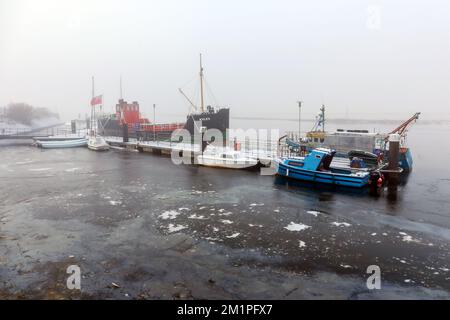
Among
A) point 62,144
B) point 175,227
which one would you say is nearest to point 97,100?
point 62,144

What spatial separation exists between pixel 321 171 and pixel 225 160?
947cm

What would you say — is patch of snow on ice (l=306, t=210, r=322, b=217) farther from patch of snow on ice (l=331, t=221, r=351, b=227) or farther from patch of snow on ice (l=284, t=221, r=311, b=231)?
patch of snow on ice (l=284, t=221, r=311, b=231)

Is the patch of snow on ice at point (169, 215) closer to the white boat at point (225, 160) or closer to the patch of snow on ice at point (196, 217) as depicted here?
the patch of snow on ice at point (196, 217)

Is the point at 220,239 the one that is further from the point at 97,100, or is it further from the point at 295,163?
the point at 97,100

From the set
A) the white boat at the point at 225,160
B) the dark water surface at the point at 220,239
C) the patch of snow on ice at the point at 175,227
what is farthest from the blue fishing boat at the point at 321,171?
the patch of snow on ice at the point at 175,227

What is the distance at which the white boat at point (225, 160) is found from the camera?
28400 millimetres

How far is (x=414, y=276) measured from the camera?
9.54 metres

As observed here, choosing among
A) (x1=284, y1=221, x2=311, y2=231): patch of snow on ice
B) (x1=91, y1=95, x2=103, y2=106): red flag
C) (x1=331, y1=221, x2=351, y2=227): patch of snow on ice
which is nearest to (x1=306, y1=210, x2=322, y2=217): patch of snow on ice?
(x1=331, y1=221, x2=351, y2=227): patch of snow on ice

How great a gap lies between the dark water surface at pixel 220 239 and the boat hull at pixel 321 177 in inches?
36.5

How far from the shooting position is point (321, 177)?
2252 cm
